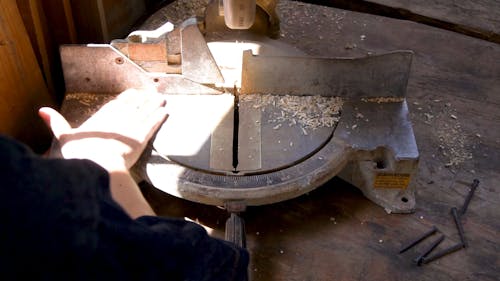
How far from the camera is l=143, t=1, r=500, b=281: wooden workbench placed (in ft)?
3.84

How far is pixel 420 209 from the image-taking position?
1.29m

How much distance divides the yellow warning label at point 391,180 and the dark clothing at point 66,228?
2.49ft

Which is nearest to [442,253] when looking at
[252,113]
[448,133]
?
[448,133]

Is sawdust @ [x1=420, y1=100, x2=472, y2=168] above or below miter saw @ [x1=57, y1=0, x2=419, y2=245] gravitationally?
below

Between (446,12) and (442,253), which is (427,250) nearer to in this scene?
(442,253)

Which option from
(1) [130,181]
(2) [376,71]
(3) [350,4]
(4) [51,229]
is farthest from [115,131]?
(3) [350,4]

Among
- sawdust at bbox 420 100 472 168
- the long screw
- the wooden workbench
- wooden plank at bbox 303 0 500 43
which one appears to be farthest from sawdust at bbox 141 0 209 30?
the long screw

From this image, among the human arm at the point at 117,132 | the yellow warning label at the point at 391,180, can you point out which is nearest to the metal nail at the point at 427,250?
the yellow warning label at the point at 391,180

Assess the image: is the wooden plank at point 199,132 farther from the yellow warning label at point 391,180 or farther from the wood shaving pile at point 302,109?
the yellow warning label at point 391,180

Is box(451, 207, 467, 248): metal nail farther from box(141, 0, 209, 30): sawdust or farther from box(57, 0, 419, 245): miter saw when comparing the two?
box(141, 0, 209, 30): sawdust

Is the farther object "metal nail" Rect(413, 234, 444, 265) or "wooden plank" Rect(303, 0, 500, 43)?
"wooden plank" Rect(303, 0, 500, 43)

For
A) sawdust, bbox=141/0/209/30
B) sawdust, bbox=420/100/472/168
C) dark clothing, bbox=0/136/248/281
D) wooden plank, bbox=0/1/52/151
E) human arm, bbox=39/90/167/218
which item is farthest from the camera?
sawdust, bbox=141/0/209/30

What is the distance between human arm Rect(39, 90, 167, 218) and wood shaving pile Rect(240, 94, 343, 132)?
238 millimetres

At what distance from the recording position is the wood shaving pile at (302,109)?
1.31 meters
